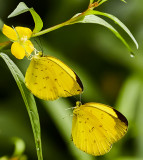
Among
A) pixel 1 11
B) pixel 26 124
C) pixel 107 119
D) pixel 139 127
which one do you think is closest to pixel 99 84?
pixel 139 127

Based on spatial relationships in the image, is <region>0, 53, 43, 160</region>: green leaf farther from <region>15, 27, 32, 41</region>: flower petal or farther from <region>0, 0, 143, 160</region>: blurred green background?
<region>0, 0, 143, 160</region>: blurred green background

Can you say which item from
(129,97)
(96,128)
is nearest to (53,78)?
→ (96,128)

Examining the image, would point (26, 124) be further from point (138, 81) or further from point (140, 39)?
point (140, 39)

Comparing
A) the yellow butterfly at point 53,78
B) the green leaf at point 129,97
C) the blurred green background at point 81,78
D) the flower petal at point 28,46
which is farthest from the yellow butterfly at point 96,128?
the green leaf at point 129,97

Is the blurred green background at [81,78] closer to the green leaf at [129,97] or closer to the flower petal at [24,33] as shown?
the green leaf at [129,97]

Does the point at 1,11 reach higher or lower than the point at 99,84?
higher
